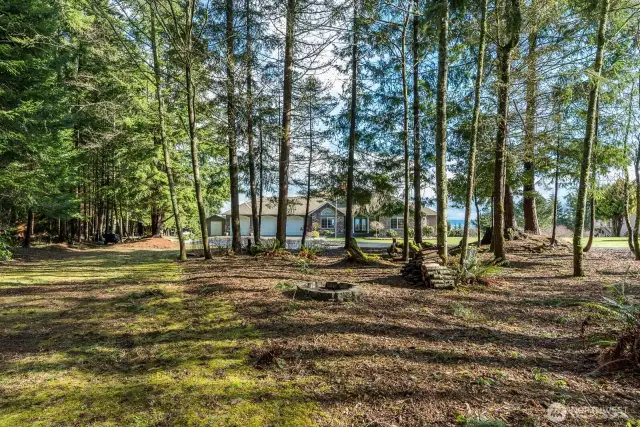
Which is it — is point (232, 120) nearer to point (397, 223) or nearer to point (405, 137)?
point (405, 137)

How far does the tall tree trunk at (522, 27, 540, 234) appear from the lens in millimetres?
8273

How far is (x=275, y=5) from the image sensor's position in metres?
11.3

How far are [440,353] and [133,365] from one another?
2.81 meters

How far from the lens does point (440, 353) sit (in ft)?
10.4

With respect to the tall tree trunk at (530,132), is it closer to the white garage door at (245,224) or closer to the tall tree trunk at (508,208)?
the tall tree trunk at (508,208)

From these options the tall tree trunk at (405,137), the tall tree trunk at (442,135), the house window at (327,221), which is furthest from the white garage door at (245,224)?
the tall tree trunk at (442,135)

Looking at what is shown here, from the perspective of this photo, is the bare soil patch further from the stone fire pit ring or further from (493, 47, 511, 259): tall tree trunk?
(493, 47, 511, 259): tall tree trunk

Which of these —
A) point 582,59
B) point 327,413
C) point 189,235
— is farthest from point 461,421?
point 189,235

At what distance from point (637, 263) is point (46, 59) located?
19323mm

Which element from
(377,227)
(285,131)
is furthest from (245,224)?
(285,131)

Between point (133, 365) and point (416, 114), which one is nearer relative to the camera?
point (133, 365)

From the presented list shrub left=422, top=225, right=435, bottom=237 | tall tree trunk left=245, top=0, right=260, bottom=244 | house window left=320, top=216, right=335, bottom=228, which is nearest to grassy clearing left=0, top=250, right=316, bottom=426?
tall tree trunk left=245, top=0, right=260, bottom=244

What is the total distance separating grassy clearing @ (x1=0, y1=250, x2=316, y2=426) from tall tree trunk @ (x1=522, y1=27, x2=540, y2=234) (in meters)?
8.79

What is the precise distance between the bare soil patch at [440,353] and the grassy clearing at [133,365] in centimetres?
32
